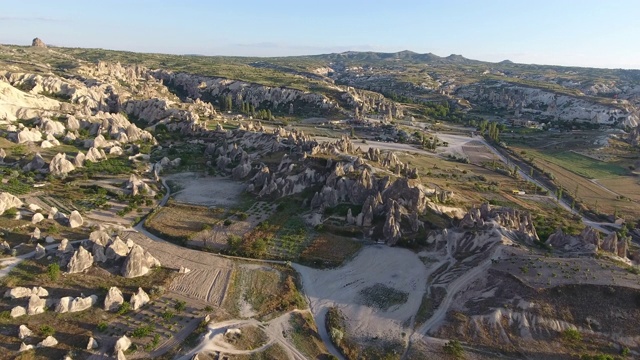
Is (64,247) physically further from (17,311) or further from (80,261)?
(17,311)

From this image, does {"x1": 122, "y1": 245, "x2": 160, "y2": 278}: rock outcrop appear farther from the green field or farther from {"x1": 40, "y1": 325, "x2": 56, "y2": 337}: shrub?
the green field

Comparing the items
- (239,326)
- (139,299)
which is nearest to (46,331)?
(139,299)

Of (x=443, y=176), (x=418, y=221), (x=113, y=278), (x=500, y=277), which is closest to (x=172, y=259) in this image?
(x=113, y=278)

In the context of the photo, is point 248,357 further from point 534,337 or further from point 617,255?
point 617,255

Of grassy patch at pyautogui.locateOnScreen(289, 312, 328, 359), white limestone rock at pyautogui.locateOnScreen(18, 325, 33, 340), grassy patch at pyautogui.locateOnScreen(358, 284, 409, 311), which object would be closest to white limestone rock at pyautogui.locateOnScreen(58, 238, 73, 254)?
white limestone rock at pyautogui.locateOnScreen(18, 325, 33, 340)

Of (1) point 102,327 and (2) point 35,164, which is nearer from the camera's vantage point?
(1) point 102,327

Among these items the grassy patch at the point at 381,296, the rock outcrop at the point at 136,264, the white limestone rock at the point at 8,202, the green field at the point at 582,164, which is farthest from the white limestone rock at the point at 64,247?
the green field at the point at 582,164
